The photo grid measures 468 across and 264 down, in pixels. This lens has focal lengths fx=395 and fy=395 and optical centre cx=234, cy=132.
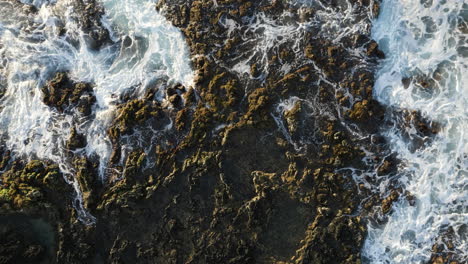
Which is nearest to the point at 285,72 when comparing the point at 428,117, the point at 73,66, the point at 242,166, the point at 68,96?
the point at 242,166

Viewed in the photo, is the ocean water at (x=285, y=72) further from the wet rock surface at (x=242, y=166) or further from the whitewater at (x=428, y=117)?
the wet rock surface at (x=242, y=166)

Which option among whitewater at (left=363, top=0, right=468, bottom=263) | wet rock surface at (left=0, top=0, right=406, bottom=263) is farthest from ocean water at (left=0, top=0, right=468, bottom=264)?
wet rock surface at (left=0, top=0, right=406, bottom=263)

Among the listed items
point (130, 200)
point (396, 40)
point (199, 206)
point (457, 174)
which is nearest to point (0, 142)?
point (130, 200)

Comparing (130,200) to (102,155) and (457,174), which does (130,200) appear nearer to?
(102,155)

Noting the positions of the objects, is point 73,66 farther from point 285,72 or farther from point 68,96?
point 285,72

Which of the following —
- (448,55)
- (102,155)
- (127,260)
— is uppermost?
(448,55)

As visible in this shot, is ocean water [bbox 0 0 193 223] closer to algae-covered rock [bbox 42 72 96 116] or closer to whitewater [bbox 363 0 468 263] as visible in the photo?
algae-covered rock [bbox 42 72 96 116]
